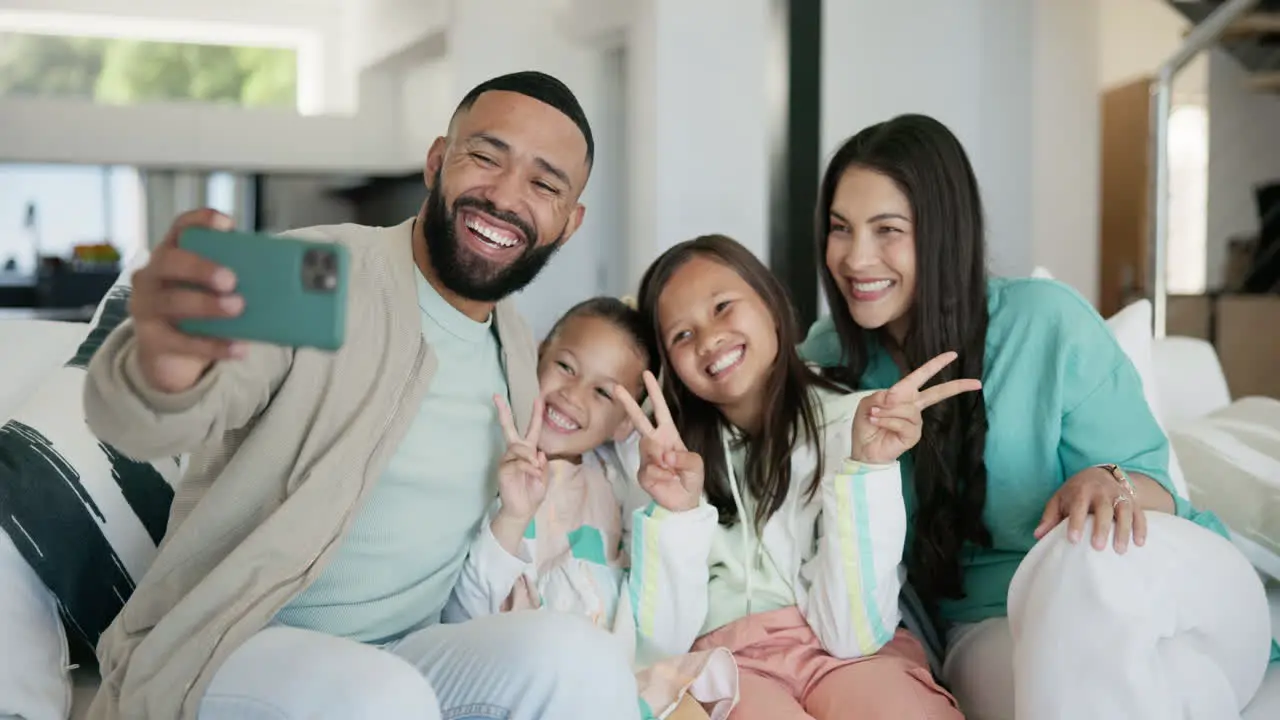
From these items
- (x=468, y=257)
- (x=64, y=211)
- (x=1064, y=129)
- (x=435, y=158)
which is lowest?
(x=468, y=257)

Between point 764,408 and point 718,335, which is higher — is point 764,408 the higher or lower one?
the lower one

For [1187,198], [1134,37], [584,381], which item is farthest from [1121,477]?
[1134,37]

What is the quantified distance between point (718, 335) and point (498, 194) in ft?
1.27

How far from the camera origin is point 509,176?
1.35 m

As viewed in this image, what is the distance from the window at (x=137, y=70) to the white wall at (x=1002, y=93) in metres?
3.49

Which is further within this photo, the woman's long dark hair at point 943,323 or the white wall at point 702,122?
the white wall at point 702,122

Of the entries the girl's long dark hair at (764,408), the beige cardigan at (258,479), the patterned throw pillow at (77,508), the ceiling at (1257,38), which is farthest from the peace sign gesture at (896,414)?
the ceiling at (1257,38)

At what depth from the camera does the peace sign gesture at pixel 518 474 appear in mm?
1365

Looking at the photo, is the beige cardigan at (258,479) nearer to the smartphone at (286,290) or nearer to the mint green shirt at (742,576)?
the smartphone at (286,290)

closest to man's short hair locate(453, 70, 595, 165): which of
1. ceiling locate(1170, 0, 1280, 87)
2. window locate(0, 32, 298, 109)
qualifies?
ceiling locate(1170, 0, 1280, 87)

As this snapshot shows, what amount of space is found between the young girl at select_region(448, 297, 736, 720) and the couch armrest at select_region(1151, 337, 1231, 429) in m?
1.15

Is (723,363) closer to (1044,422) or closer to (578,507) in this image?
(578,507)

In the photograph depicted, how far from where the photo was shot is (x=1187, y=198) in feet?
20.5

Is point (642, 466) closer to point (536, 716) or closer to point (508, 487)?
point (508, 487)
